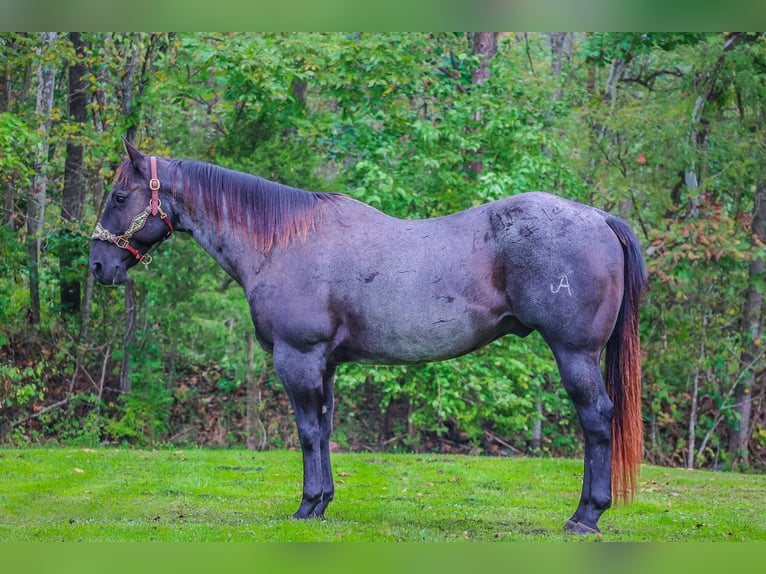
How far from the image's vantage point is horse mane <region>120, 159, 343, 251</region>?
5.78m

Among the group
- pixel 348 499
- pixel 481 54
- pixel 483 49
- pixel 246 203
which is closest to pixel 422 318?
pixel 246 203

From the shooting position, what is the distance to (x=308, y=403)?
219 inches

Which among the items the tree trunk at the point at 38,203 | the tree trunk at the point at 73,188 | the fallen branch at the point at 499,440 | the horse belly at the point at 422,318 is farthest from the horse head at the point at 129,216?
the fallen branch at the point at 499,440

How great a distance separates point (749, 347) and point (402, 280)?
7.80 meters

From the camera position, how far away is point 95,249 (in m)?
5.86

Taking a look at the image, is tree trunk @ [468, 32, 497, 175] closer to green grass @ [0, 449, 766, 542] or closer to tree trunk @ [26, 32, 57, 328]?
green grass @ [0, 449, 766, 542]

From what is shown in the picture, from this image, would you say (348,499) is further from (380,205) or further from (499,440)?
(499,440)

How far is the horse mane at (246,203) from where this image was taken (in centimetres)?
578

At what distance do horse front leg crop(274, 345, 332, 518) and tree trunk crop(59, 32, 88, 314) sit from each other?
7.04 metres

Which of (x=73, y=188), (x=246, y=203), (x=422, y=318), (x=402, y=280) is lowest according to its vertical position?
(x=422, y=318)

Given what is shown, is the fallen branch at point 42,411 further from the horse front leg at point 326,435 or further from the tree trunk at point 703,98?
the tree trunk at point 703,98

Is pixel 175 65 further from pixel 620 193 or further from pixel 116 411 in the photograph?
pixel 620 193

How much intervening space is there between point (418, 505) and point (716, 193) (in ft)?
25.0

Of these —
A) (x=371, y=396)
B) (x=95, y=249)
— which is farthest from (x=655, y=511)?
(x=371, y=396)
